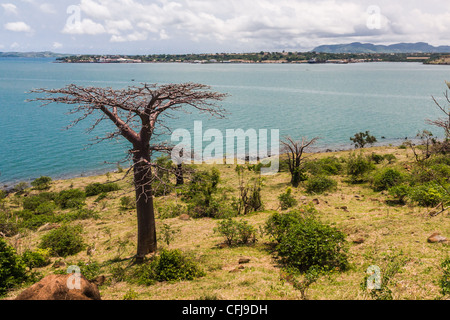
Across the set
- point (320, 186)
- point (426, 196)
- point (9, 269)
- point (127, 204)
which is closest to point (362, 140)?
point (320, 186)

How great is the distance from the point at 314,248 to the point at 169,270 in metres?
4.25

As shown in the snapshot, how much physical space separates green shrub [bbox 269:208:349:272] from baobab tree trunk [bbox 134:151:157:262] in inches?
178

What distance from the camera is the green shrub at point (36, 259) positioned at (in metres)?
9.97

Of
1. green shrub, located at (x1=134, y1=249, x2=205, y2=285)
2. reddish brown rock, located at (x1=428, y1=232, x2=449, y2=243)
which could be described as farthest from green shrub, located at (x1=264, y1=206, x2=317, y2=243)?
reddish brown rock, located at (x1=428, y1=232, x2=449, y2=243)

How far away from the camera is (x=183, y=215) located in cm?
1580

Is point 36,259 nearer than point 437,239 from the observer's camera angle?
No

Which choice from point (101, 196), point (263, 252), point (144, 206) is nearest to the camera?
point (144, 206)

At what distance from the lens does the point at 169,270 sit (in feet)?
28.5

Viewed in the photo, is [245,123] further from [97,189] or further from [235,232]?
[235,232]

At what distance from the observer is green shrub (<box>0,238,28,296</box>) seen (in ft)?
27.4

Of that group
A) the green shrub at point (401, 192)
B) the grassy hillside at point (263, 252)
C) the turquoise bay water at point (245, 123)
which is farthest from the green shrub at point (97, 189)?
the green shrub at point (401, 192)

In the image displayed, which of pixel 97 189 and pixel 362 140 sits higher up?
pixel 362 140
